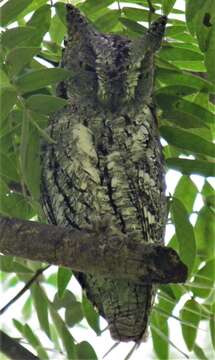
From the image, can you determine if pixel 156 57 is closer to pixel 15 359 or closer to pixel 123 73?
pixel 123 73

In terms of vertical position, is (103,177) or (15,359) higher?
(103,177)

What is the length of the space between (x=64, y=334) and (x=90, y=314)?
0.13 m

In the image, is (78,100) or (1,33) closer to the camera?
(1,33)

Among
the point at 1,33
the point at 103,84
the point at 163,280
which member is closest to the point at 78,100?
the point at 103,84

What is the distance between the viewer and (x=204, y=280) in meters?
1.83

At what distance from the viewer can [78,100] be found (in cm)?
190

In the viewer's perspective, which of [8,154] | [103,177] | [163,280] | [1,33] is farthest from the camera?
[103,177]

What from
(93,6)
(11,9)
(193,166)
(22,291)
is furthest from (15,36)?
(22,291)

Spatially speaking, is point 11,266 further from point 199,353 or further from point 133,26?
point 133,26

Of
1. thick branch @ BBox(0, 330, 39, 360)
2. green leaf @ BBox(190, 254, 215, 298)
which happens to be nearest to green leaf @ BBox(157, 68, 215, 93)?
green leaf @ BBox(190, 254, 215, 298)

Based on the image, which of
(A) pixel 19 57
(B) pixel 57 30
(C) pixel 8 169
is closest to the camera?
(A) pixel 19 57

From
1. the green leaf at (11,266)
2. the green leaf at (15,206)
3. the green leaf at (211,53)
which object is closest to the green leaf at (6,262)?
the green leaf at (11,266)

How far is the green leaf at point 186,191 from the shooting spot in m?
1.80

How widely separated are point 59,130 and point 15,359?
59 cm
